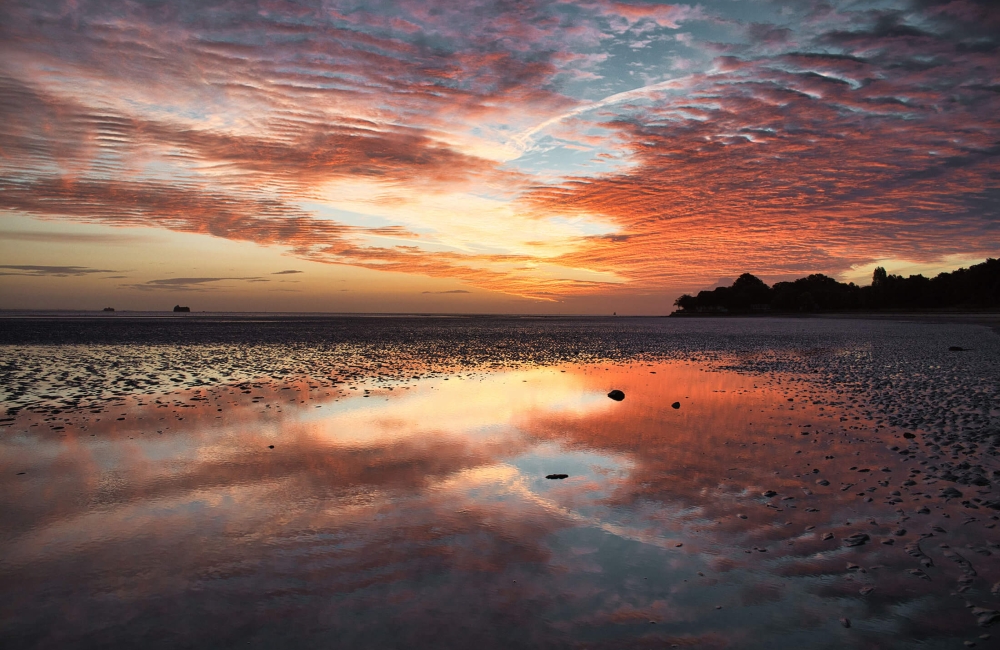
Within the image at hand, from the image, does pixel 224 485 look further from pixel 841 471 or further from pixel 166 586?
pixel 841 471

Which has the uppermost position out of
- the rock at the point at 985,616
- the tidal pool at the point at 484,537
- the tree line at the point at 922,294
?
the tree line at the point at 922,294

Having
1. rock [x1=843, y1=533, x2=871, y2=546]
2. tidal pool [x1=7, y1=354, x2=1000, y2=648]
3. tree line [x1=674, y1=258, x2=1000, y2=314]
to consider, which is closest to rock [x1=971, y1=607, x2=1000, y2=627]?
A: tidal pool [x1=7, y1=354, x2=1000, y2=648]

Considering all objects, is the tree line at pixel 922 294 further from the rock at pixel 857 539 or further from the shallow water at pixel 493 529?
the rock at pixel 857 539

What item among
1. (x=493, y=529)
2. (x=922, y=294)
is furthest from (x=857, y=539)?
(x=922, y=294)

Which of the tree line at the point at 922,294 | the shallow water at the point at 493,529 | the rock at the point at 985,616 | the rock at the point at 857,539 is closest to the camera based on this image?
the rock at the point at 985,616

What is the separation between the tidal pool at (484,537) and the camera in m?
5.25

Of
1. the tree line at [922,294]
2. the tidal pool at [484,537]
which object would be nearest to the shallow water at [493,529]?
the tidal pool at [484,537]

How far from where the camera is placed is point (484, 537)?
7367mm

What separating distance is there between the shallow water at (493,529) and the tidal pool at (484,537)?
0.04m

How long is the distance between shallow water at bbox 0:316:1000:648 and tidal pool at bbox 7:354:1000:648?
4 centimetres

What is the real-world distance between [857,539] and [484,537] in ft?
15.5

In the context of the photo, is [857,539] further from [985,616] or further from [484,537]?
[484,537]

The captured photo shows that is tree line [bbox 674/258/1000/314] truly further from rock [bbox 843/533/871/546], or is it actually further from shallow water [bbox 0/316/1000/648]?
rock [bbox 843/533/871/546]

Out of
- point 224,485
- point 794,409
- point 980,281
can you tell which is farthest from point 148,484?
point 980,281
